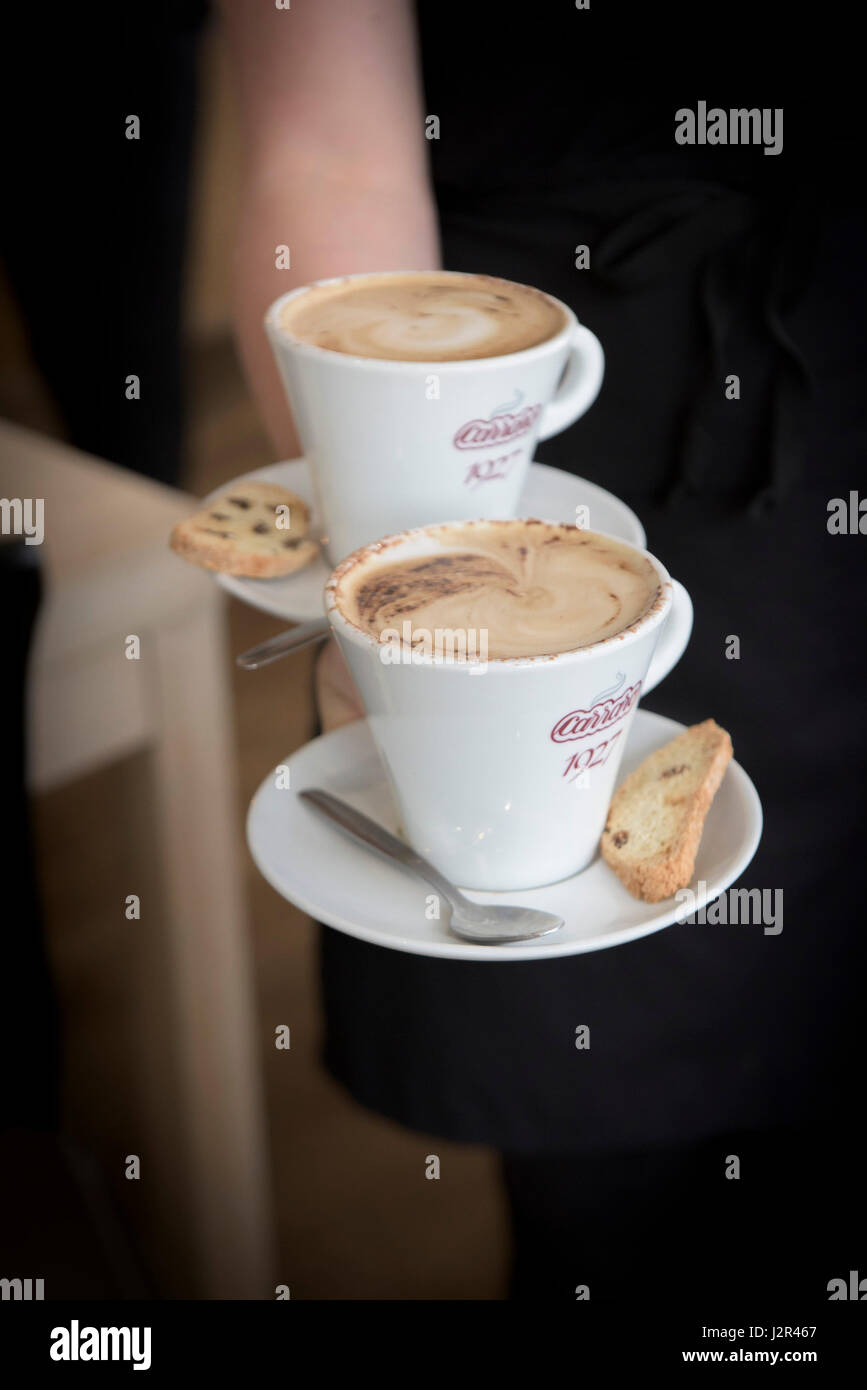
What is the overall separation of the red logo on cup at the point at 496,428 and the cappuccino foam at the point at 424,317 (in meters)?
0.03

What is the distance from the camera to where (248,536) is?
1.95 ft

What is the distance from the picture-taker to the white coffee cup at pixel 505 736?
0.43 meters

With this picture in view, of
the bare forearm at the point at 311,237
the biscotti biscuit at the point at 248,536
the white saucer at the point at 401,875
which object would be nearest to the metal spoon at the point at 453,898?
the white saucer at the point at 401,875

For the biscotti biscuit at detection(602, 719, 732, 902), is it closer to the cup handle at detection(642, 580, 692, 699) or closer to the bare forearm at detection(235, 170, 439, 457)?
the cup handle at detection(642, 580, 692, 699)

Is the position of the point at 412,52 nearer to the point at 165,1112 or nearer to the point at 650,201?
the point at 650,201

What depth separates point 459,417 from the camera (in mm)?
Result: 521

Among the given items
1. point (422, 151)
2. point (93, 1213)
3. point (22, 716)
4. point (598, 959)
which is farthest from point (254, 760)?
point (422, 151)

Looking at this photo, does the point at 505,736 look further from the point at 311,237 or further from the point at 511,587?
the point at 311,237

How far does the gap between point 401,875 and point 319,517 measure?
0.19 meters

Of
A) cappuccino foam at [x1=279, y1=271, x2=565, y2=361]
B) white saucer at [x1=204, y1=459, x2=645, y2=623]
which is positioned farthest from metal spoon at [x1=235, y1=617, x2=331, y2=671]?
cappuccino foam at [x1=279, y1=271, x2=565, y2=361]

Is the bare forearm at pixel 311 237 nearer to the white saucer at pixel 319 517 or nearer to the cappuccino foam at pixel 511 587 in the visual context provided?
the white saucer at pixel 319 517

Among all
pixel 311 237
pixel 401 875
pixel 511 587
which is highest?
pixel 311 237

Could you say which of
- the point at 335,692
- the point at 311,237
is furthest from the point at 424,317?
the point at 335,692

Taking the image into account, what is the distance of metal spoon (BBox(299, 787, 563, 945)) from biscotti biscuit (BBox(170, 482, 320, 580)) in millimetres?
117
